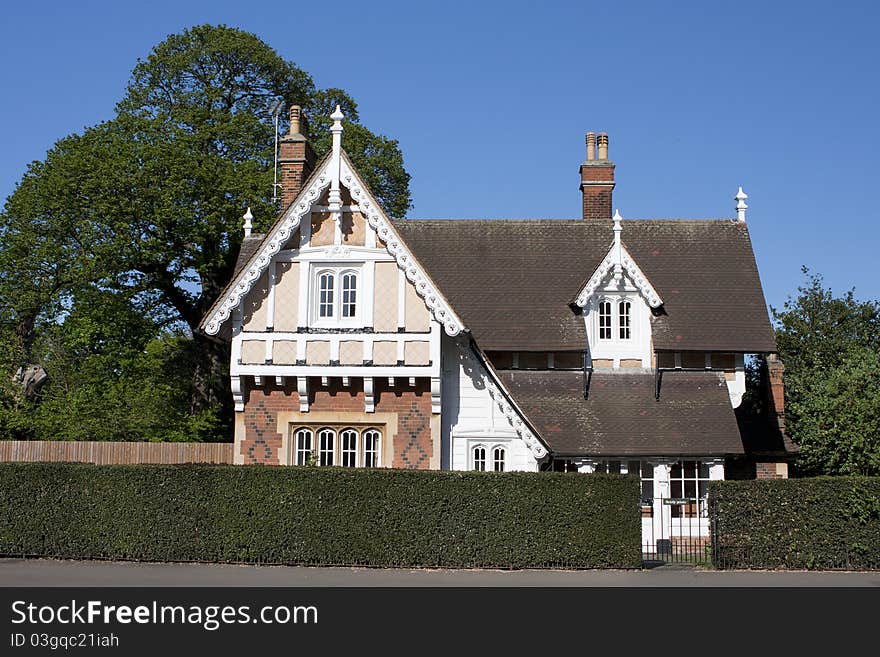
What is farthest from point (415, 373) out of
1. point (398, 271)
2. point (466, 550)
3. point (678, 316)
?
point (678, 316)

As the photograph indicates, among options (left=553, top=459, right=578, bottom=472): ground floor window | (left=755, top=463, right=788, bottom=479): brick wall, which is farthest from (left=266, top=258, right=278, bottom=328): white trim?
(left=755, top=463, right=788, bottom=479): brick wall

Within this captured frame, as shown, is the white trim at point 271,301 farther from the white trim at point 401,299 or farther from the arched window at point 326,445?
the white trim at point 401,299

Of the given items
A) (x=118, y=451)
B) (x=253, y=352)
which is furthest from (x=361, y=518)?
(x=118, y=451)

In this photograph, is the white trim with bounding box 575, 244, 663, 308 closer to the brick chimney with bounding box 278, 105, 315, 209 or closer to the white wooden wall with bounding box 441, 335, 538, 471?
the white wooden wall with bounding box 441, 335, 538, 471

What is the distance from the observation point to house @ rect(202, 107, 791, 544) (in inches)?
869

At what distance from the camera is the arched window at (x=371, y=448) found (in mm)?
22469

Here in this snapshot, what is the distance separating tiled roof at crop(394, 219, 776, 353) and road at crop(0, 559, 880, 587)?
8856 mm

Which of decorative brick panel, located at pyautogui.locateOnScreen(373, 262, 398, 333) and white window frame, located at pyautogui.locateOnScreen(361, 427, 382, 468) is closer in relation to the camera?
decorative brick panel, located at pyautogui.locateOnScreen(373, 262, 398, 333)

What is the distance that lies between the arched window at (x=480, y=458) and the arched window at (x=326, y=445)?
3.46 metres

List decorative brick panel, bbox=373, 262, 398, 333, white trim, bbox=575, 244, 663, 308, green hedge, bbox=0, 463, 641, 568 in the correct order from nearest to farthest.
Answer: green hedge, bbox=0, 463, 641, 568
decorative brick panel, bbox=373, 262, 398, 333
white trim, bbox=575, 244, 663, 308

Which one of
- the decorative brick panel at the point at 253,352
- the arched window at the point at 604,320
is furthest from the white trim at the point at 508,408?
the arched window at the point at 604,320

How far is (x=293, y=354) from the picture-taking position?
22156mm

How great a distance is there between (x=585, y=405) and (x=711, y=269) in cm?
658

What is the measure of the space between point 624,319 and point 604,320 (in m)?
0.56
